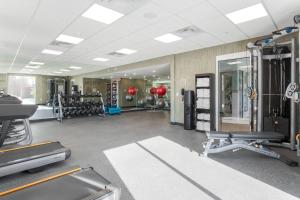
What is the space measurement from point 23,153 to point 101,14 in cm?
293

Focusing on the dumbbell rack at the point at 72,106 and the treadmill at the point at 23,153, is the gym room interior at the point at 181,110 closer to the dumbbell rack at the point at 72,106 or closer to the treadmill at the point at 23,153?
the treadmill at the point at 23,153

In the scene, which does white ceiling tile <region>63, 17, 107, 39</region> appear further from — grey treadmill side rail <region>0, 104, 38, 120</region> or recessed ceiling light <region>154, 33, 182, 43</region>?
grey treadmill side rail <region>0, 104, 38, 120</region>

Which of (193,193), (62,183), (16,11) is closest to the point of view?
(62,183)

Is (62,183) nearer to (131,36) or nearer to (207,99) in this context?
(131,36)

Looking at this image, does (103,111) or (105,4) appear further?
(103,111)

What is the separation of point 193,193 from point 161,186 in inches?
17.1

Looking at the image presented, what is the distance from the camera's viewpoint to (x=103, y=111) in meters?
9.89

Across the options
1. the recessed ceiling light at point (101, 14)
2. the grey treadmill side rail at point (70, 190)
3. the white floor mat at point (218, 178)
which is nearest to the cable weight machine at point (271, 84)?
the white floor mat at point (218, 178)

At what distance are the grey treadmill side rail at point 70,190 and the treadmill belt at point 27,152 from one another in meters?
1.05

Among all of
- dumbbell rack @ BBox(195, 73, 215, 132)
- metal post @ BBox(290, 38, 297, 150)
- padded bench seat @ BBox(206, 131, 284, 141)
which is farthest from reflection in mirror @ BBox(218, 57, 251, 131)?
padded bench seat @ BBox(206, 131, 284, 141)

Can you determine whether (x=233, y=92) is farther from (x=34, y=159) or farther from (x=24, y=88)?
(x=24, y=88)

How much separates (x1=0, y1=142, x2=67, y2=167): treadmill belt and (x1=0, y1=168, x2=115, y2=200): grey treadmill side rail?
1.05 meters

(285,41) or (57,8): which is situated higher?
(57,8)

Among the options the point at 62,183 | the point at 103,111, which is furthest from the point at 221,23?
the point at 103,111
